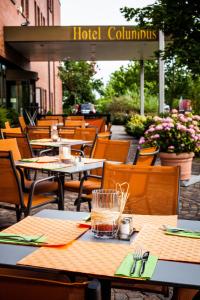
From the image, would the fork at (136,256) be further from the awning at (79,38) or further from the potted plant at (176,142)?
the awning at (79,38)

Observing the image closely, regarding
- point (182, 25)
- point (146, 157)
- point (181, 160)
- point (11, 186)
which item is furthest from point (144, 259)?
point (182, 25)

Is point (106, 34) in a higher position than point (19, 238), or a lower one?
higher

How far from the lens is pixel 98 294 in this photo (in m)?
1.53

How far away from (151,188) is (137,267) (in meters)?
1.65

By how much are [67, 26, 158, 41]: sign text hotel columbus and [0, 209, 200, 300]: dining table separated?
17659 mm

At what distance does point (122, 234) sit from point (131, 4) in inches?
484

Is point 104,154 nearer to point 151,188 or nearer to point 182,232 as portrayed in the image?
point 151,188

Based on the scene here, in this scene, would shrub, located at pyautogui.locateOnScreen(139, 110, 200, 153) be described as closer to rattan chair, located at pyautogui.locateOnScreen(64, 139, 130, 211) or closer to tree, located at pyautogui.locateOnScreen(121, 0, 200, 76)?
tree, located at pyautogui.locateOnScreen(121, 0, 200, 76)

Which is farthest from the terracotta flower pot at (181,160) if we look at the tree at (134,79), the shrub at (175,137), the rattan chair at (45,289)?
the tree at (134,79)

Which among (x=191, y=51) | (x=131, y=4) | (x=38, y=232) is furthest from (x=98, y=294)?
(x=131, y=4)

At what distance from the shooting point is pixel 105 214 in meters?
2.72

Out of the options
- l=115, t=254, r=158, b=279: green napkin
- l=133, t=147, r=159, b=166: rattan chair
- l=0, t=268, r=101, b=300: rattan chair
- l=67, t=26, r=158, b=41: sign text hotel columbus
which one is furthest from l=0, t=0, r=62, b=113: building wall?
l=0, t=268, r=101, b=300: rattan chair

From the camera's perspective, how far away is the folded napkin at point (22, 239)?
2.58m

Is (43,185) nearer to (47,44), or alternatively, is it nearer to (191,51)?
(191,51)
